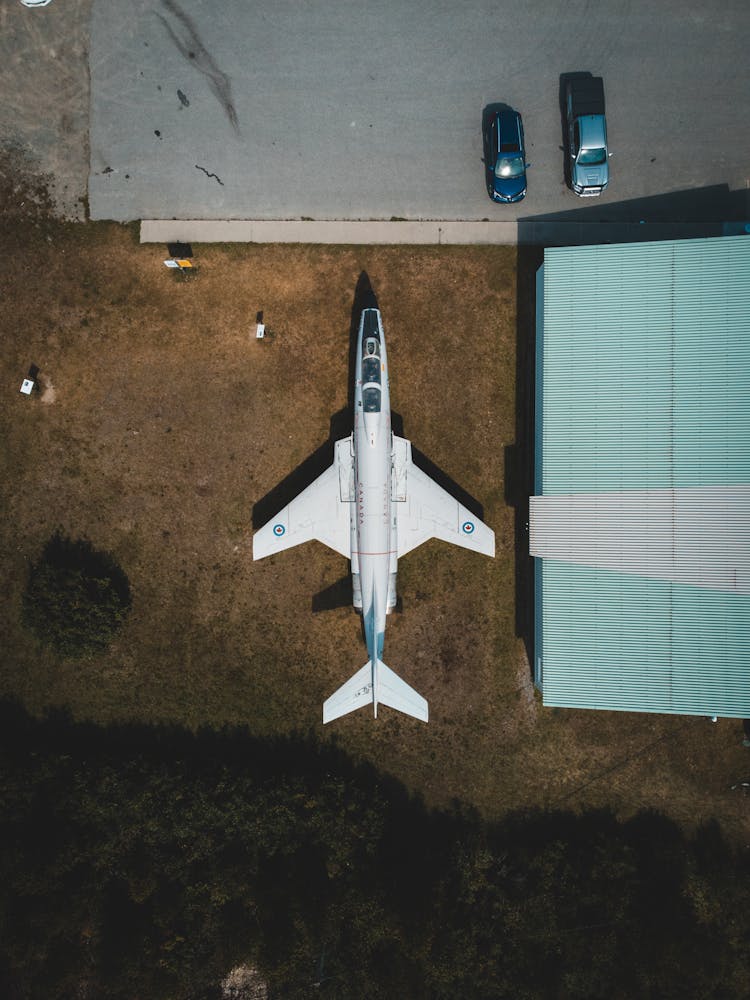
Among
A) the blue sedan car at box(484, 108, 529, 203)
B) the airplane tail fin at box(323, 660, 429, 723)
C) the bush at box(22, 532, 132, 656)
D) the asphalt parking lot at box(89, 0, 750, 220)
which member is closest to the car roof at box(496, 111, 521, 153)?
the blue sedan car at box(484, 108, 529, 203)

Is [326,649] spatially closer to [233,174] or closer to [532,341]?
[532,341]

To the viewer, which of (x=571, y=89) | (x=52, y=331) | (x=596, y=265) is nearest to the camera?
(x=596, y=265)

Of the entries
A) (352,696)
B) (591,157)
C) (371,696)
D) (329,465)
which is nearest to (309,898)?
(352,696)

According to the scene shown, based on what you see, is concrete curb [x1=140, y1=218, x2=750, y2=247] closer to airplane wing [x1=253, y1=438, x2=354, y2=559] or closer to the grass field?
the grass field

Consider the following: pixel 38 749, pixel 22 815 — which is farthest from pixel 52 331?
pixel 22 815

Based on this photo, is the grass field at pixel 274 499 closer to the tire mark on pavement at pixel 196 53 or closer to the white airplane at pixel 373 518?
the white airplane at pixel 373 518

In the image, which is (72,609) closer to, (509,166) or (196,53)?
(196,53)
